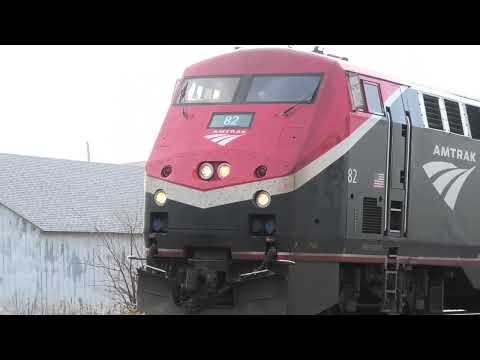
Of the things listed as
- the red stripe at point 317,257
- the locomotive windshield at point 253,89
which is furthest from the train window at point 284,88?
the red stripe at point 317,257

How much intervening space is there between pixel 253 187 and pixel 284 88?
156cm

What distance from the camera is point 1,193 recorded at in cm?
4053

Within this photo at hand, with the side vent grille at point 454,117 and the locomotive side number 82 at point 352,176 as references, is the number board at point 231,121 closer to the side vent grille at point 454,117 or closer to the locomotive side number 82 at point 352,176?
the locomotive side number 82 at point 352,176

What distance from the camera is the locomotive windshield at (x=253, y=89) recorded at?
42.4ft

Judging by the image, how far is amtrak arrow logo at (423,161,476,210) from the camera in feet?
48.7

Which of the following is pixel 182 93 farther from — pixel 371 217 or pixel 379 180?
pixel 371 217

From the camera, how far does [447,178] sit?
1531cm

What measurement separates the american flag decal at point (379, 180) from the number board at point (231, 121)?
6.47 feet

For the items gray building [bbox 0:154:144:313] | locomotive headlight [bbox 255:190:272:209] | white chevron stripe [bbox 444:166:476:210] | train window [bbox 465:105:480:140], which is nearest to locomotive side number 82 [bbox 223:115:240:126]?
locomotive headlight [bbox 255:190:272:209]

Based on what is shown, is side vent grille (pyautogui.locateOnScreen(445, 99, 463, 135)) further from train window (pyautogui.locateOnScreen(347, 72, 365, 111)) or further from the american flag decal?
train window (pyautogui.locateOnScreen(347, 72, 365, 111))

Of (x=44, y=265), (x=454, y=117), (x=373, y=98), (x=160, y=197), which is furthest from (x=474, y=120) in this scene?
(x=44, y=265)

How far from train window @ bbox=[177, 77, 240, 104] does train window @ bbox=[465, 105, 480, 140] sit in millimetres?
4720

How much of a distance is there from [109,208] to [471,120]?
2979 centimetres
